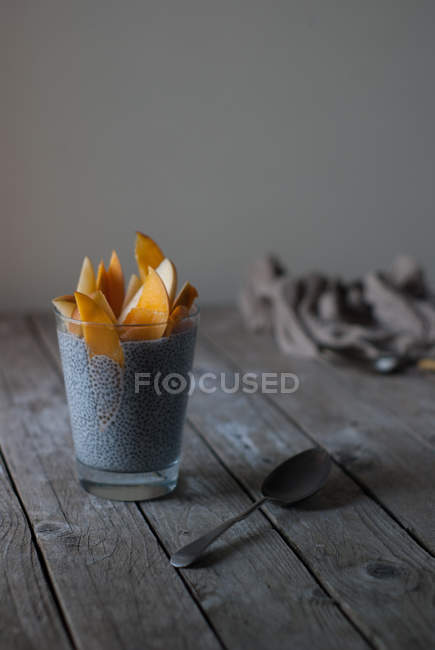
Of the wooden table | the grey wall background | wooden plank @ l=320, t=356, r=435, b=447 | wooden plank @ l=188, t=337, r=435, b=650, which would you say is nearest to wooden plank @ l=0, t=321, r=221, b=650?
the wooden table

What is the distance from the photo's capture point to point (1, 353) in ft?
4.28

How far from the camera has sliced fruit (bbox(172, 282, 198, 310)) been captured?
2.57ft

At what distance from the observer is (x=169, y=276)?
→ 0.78 meters

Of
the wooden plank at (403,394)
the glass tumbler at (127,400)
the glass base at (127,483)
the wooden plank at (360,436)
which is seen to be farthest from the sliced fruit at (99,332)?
the wooden plank at (403,394)

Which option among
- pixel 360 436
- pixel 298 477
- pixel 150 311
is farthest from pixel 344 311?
pixel 150 311

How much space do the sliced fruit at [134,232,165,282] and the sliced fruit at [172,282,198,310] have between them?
0.05 meters

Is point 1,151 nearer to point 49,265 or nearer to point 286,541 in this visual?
point 49,265

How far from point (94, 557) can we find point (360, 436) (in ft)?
1.37

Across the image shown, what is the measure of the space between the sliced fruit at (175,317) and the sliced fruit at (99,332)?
0.05 m

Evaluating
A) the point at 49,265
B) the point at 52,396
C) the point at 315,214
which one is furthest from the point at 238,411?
the point at 315,214

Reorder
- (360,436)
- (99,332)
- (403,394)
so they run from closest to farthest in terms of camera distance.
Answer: (99,332) < (360,436) < (403,394)

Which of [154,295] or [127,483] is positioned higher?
[154,295]

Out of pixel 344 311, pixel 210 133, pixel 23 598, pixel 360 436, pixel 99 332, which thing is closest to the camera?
pixel 23 598

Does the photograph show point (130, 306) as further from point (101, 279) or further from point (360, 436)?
point (360, 436)
